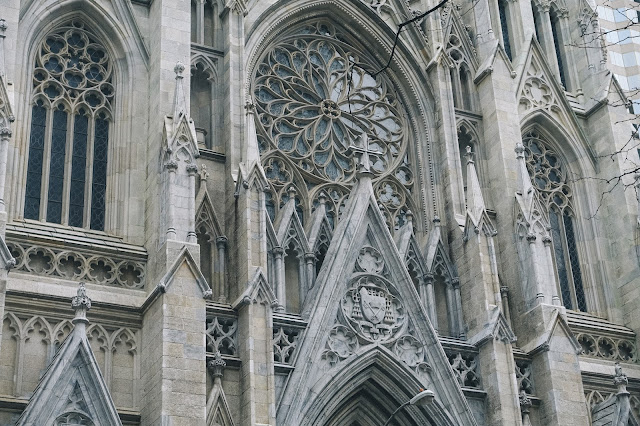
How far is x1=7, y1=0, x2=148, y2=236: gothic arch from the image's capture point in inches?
824

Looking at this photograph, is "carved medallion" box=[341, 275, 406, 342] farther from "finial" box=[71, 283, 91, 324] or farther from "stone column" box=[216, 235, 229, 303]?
"finial" box=[71, 283, 91, 324]

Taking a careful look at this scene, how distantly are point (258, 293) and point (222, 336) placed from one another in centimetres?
101

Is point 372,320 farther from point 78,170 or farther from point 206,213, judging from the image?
point 78,170

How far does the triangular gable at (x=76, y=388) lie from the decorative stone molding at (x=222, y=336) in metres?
2.42

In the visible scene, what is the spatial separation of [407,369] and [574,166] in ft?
29.0

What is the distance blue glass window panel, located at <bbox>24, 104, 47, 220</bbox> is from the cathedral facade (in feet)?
0.19

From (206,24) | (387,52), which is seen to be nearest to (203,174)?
(206,24)

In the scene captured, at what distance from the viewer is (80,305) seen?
18156 mm

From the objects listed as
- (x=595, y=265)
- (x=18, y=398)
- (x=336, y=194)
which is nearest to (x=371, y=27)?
(x=336, y=194)

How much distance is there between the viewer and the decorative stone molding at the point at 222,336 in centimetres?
1983

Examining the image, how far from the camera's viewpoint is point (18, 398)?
1803 cm

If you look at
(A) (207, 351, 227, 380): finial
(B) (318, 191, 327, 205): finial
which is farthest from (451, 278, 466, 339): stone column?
Answer: (A) (207, 351, 227, 380): finial

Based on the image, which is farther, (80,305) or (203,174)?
(203,174)

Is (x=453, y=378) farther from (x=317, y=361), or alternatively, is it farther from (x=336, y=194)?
(x=336, y=194)
